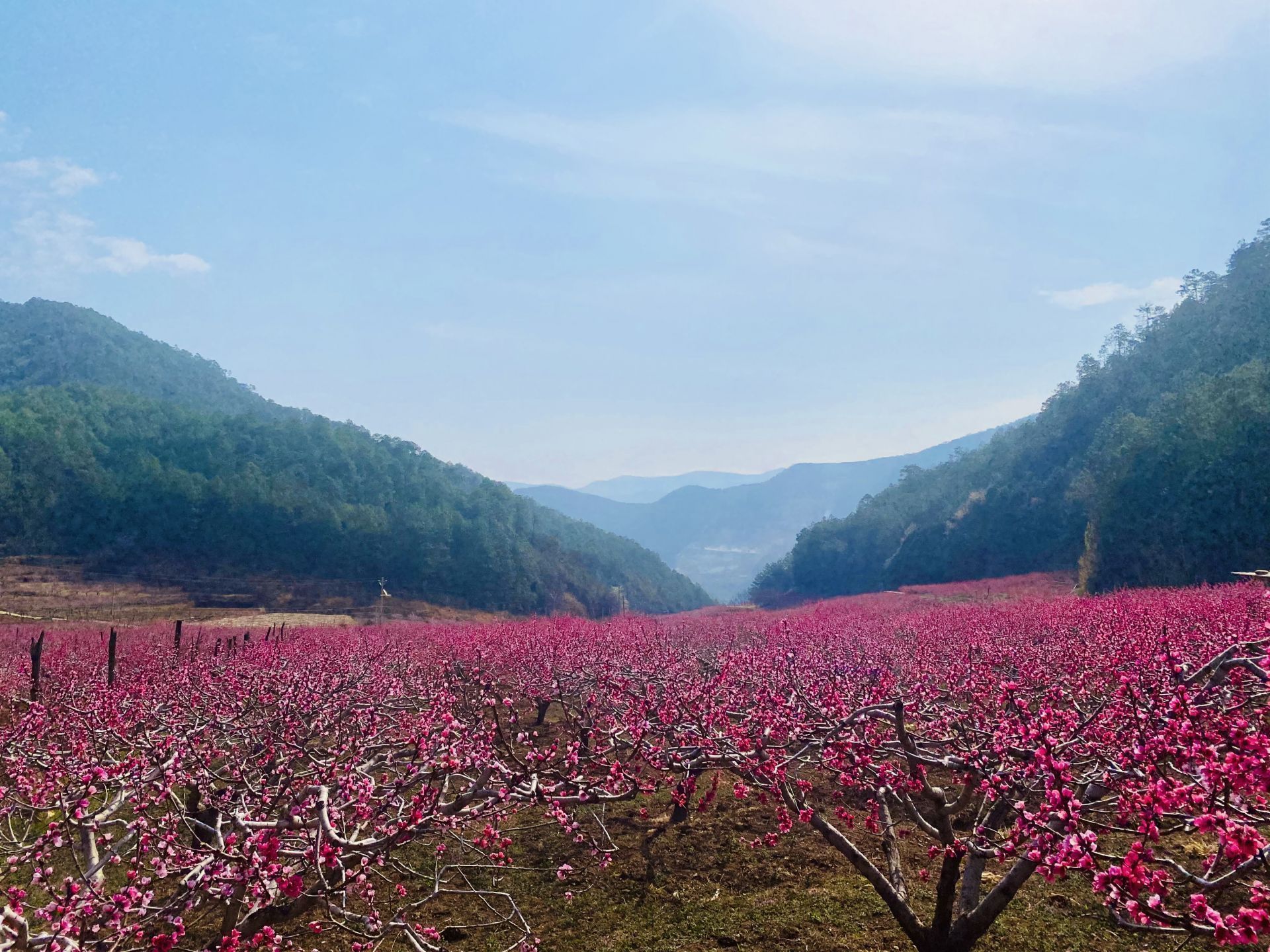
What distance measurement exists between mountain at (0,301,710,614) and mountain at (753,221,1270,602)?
33547 millimetres

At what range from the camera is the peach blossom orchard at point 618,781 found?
3471mm

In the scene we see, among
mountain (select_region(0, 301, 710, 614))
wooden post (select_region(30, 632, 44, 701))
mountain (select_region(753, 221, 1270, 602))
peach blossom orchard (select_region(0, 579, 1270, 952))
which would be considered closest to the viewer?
peach blossom orchard (select_region(0, 579, 1270, 952))

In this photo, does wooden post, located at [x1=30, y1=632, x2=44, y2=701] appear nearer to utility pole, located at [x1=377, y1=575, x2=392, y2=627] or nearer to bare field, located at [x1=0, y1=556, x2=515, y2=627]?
utility pole, located at [x1=377, y1=575, x2=392, y2=627]

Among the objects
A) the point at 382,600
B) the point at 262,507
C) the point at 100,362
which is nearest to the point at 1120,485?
the point at 382,600

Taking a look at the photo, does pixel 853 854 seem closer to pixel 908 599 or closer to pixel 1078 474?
pixel 908 599

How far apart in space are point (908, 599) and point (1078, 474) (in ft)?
Answer: 100

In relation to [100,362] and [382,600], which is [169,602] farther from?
[100,362]

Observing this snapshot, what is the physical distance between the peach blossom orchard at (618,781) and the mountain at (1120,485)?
21.6 m

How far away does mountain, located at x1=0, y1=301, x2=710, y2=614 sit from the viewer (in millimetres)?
59625

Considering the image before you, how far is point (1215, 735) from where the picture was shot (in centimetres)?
362

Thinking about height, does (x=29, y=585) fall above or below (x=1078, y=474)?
below

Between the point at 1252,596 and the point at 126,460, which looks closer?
the point at 1252,596

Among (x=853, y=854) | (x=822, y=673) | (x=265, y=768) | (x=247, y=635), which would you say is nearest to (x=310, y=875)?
(x=265, y=768)

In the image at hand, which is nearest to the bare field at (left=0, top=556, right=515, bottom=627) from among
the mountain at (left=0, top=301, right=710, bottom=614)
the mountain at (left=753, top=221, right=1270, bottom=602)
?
the mountain at (left=0, top=301, right=710, bottom=614)
